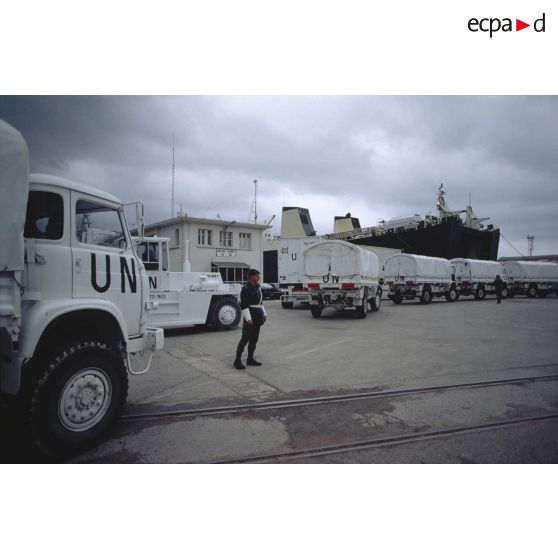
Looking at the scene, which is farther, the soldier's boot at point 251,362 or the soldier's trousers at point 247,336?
the soldier's boot at point 251,362

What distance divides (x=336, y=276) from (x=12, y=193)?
510 inches

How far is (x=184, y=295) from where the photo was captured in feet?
35.7

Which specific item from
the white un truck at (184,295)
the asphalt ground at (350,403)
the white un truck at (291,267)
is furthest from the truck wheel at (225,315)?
the white un truck at (291,267)

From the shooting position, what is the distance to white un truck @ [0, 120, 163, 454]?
2.95 metres

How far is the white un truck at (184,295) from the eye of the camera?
34.3ft

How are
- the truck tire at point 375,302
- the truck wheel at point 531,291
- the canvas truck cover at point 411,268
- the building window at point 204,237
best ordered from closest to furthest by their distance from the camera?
the truck tire at point 375,302 → the canvas truck cover at point 411,268 → the truck wheel at point 531,291 → the building window at point 204,237

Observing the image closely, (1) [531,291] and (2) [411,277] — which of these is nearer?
(2) [411,277]

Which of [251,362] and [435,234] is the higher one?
[435,234]

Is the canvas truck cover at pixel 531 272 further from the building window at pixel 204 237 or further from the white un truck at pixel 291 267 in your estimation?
the building window at pixel 204 237

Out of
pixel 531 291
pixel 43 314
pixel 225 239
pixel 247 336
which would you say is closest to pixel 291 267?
pixel 247 336

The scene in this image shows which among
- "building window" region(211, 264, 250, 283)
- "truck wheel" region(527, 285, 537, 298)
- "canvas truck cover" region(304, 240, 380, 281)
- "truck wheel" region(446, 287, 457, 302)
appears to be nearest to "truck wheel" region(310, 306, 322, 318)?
"canvas truck cover" region(304, 240, 380, 281)

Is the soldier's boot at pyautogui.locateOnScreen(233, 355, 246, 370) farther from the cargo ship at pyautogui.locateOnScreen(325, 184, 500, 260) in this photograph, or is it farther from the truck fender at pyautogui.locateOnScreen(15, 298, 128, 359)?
the cargo ship at pyautogui.locateOnScreen(325, 184, 500, 260)

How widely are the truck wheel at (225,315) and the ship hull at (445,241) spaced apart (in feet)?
104

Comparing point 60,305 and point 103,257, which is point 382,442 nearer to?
point 60,305
